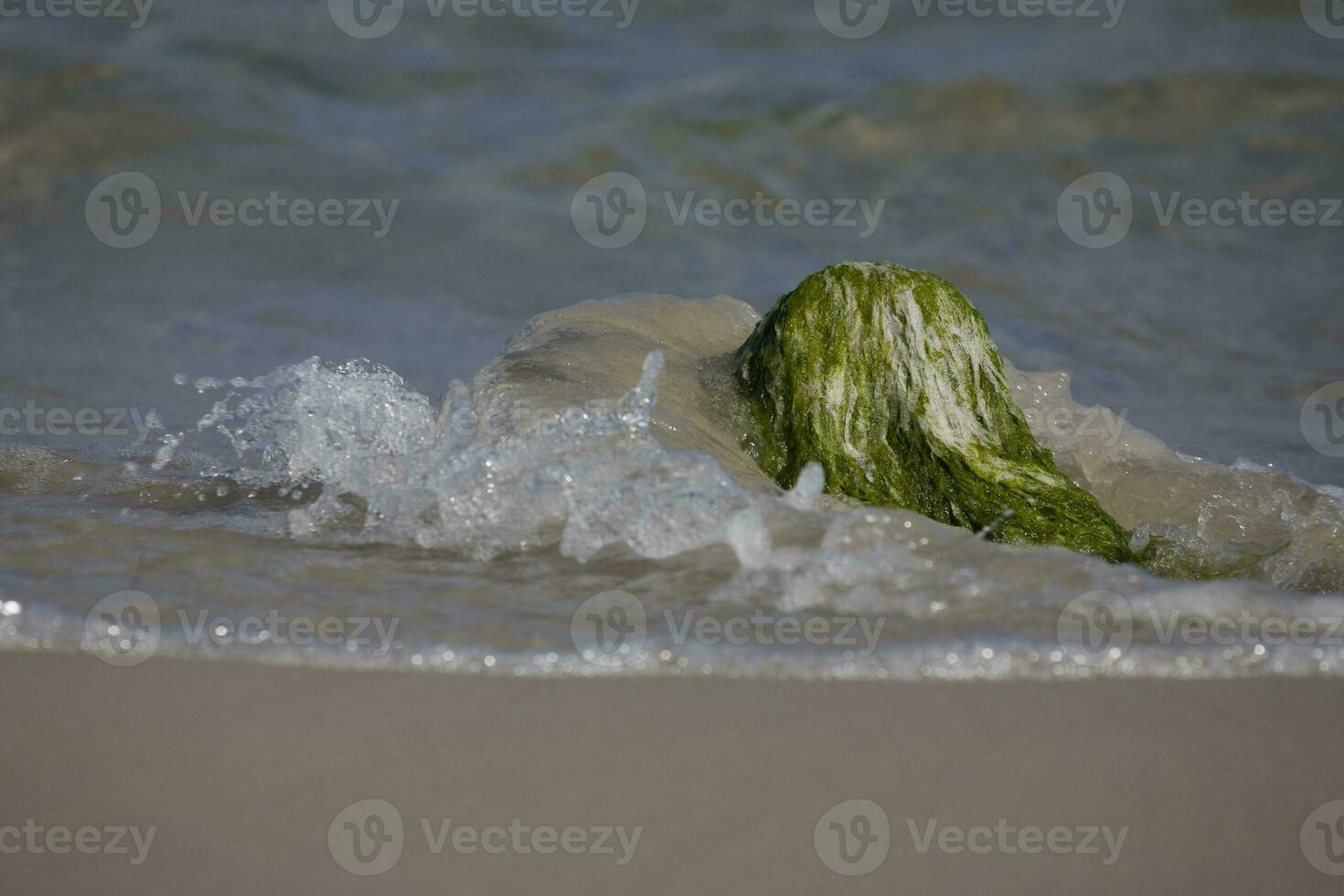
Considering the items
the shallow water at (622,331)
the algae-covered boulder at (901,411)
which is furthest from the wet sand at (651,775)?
the algae-covered boulder at (901,411)

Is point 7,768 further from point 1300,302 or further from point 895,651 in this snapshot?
point 1300,302

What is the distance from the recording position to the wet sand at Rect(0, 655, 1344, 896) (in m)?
1.67

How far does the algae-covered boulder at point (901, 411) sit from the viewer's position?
10.4 ft

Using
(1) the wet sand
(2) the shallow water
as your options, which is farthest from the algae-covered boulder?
(1) the wet sand

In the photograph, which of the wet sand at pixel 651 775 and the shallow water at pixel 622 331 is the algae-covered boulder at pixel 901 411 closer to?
the shallow water at pixel 622 331

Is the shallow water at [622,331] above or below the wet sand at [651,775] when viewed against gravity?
above

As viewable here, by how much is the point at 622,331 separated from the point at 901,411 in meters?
0.85

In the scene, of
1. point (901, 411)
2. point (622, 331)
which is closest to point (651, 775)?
point (901, 411)

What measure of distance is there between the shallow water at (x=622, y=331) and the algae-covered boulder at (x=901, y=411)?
0.18m

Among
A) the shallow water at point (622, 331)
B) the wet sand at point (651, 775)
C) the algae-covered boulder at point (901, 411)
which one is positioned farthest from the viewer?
the algae-covered boulder at point (901, 411)

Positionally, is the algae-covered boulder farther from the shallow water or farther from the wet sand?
the wet sand

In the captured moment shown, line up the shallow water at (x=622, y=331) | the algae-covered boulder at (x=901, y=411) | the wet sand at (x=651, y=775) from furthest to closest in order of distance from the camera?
the algae-covered boulder at (x=901, y=411) < the shallow water at (x=622, y=331) < the wet sand at (x=651, y=775)

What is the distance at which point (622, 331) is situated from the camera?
12.0ft

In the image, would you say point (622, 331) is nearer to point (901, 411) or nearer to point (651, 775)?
point (901, 411)
